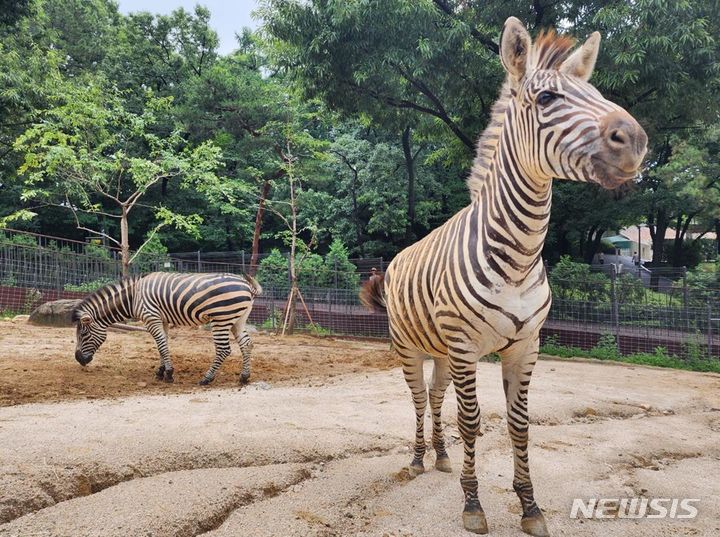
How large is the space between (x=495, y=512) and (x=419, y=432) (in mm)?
827

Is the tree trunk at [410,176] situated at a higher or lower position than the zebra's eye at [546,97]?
higher

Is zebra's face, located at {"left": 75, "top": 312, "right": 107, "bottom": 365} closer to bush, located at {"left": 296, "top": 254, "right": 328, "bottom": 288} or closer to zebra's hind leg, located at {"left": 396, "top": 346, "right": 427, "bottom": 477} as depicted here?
zebra's hind leg, located at {"left": 396, "top": 346, "right": 427, "bottom": 477}

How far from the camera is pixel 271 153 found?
75.4 feet

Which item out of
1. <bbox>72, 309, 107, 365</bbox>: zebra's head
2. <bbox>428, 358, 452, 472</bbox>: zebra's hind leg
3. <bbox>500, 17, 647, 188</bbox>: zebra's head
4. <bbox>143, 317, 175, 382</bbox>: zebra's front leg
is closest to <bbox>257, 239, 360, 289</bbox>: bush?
<bbox>143, 317, 175, 382</bbox>: zebra's front leg

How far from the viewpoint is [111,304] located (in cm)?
779

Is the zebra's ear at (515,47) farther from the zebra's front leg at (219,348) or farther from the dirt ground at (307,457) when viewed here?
the zebra's front leg at (219,348)

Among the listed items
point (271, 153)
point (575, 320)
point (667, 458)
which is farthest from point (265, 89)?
point (667, 458)

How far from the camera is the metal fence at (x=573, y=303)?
1039 cm

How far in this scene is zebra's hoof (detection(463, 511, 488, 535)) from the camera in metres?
2.72

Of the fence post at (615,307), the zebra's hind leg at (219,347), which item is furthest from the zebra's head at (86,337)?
the fence post at (615,307)

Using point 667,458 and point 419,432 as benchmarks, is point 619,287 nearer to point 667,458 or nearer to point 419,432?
point 667,458

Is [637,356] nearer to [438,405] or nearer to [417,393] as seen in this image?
[438,405]

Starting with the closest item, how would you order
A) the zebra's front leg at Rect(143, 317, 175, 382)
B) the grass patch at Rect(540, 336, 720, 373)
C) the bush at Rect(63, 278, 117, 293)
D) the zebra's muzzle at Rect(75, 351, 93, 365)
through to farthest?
the zebra's front leg at Rect(143, 317, 175, 382)
the zebra's muzzle at Rect(75, 351, 93, 365)
the grass patch at Rect(540, 336, 720, 373)
the bush at Rect(63, 278, 117, 293)

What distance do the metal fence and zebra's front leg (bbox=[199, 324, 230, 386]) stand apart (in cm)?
575
